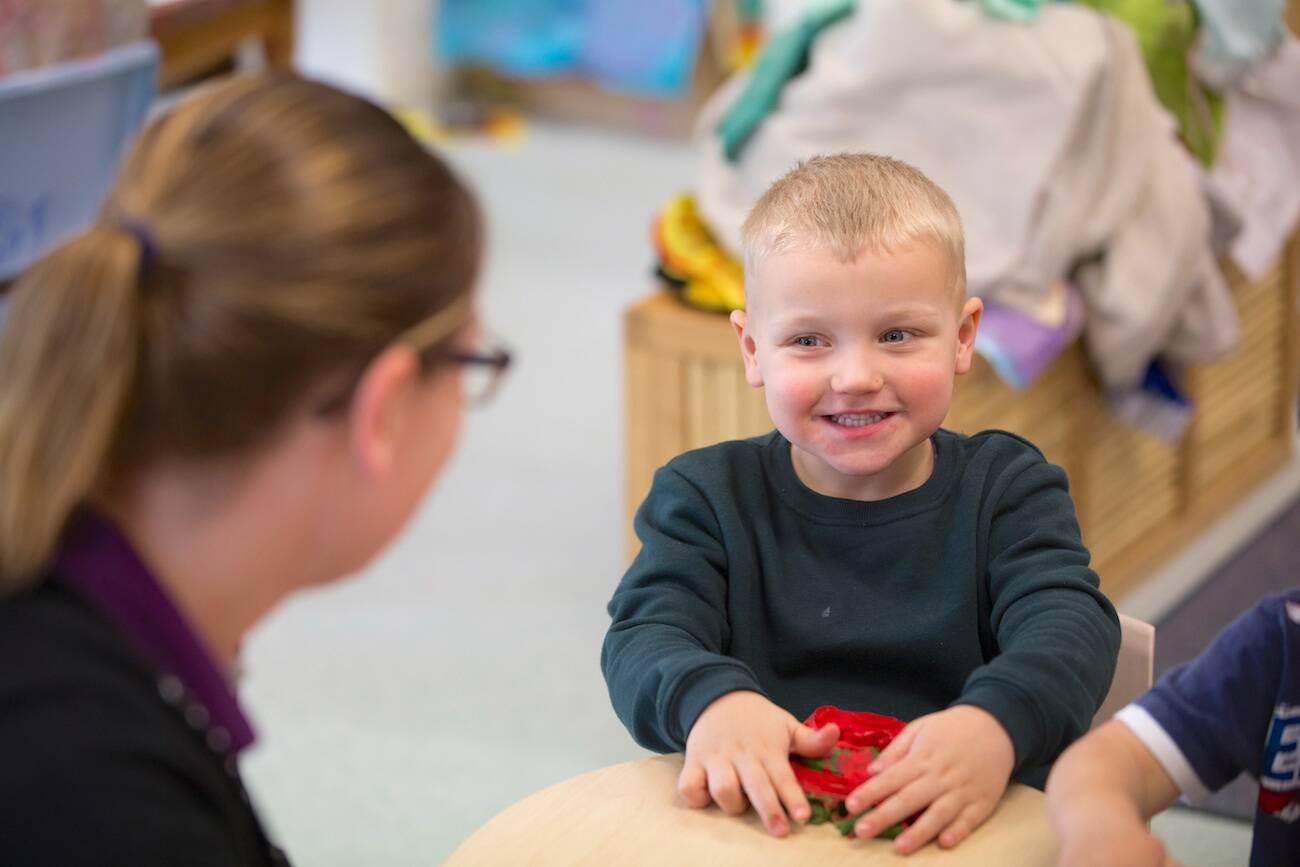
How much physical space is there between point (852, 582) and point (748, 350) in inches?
7.4

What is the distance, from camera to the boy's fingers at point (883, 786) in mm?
995

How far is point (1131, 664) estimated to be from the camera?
3.99ft

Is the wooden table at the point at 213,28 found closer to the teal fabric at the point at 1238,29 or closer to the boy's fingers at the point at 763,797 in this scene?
the teal fabric at the point at 1238,29

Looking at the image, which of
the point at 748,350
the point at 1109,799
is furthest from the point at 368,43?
the point at 1109,799

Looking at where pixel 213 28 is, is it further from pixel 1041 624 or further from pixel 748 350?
pixel 1041 624

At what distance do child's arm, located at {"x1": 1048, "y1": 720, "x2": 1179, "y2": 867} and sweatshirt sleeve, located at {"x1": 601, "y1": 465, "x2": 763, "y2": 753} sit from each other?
0.68 feet

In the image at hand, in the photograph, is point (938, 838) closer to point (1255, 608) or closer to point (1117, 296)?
point (1255, 608)

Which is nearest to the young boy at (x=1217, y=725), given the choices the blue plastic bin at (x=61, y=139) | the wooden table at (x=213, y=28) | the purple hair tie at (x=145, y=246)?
the purple hair tie at (x=145, y=246)

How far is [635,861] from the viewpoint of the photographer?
999 millimetres

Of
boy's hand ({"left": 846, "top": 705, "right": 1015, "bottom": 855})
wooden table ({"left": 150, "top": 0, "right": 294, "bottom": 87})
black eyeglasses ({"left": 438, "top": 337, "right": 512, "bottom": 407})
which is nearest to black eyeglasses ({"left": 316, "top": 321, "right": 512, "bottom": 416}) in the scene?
black eyeglasses ({"left": 438, "top": 337, "right": 512, "bottom": 407})

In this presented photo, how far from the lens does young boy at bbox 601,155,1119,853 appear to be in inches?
41.3

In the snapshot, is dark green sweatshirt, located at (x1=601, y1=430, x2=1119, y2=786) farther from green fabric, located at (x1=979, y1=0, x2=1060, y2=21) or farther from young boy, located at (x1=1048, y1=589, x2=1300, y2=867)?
green fabric, located at (x1=979, y1=0, x2=1060, y2=21)

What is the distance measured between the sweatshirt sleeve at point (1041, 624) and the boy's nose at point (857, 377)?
0.14 metres

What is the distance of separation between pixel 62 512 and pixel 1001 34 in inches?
65.2
